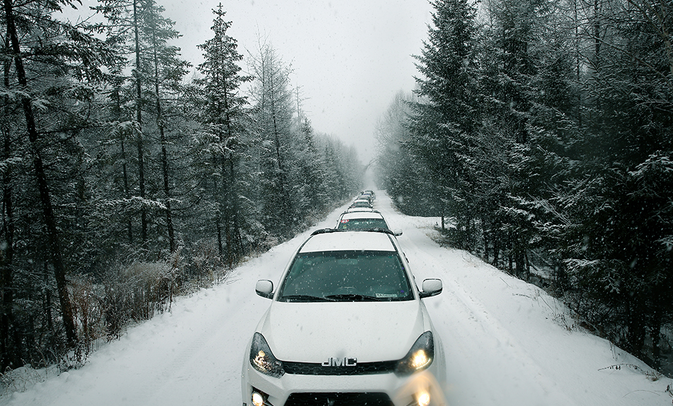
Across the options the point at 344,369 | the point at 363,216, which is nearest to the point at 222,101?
the point at 363,216

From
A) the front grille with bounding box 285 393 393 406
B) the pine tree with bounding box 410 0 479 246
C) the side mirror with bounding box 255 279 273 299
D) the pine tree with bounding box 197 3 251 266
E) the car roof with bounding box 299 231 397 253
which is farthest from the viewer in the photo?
the pine tree with bounding box 197 3 251 266

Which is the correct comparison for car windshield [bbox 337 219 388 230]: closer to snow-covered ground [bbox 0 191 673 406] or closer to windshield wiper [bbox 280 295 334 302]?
snow-covered ground [bbox 0 191 673 406]

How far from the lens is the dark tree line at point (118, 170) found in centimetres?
549

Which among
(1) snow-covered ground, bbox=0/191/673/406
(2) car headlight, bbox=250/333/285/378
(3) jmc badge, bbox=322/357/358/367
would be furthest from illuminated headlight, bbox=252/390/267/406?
(1) snow-covered ground, bbox=0/191/673/406

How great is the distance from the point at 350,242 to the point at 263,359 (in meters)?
2.11

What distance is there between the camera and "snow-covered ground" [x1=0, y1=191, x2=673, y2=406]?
11.6ft

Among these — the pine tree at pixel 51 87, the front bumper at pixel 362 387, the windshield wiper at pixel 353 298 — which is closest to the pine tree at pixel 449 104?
the windshield wiper at pixel 353 298

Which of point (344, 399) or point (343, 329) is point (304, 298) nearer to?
point (343, 329)

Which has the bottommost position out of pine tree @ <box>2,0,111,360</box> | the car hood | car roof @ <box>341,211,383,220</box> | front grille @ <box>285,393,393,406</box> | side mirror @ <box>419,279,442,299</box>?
front grille @ <box>285,393,393,406</box>

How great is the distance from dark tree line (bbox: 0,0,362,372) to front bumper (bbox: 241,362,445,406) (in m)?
3.77

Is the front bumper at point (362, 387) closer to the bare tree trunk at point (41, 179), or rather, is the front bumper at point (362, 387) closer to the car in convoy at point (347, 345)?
the car in convoy at point (347, 345)

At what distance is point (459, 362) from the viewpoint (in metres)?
4.22

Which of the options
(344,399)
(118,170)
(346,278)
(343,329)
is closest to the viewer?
(344,399)

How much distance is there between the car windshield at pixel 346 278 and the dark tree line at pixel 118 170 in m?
3.53
